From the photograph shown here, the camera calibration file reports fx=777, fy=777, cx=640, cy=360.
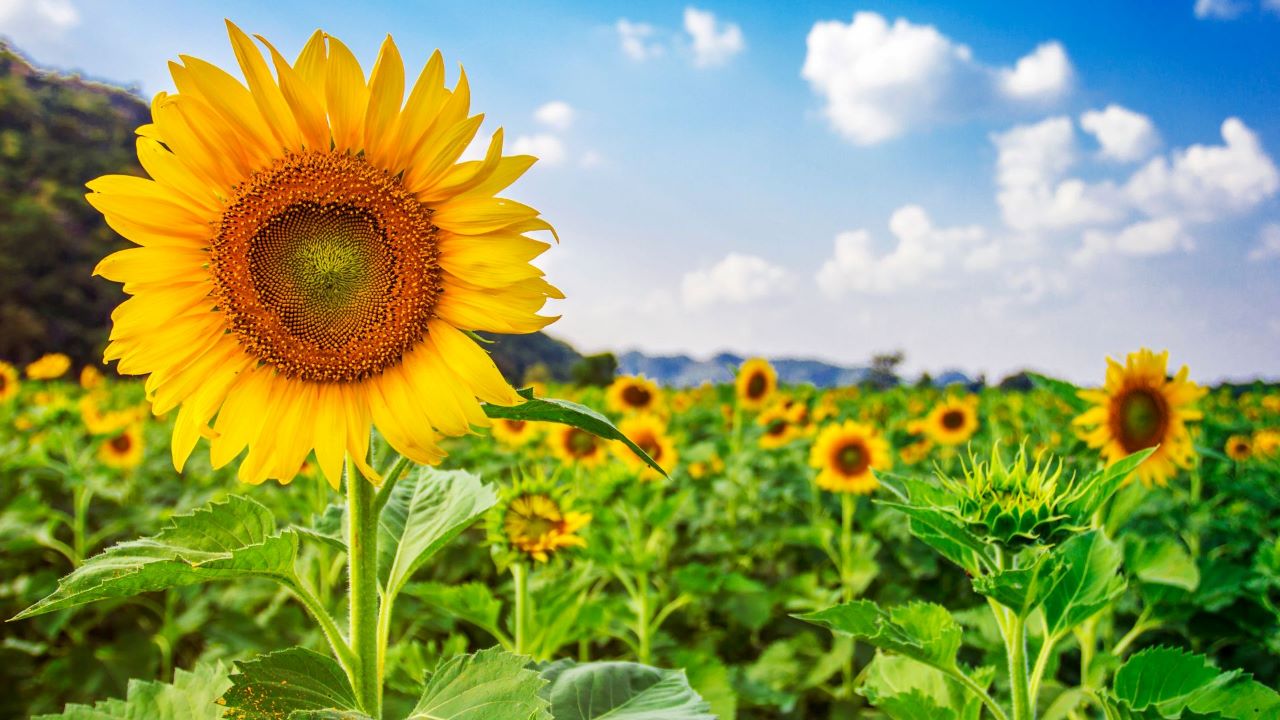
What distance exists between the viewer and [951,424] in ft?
21.2

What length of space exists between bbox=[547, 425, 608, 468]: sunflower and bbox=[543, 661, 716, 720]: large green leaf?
3188 mm

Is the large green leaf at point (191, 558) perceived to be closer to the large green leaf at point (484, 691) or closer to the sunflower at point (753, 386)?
the large green leaf at point (484, 691)

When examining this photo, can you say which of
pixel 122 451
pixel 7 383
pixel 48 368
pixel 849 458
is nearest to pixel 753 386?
pixel 849 458

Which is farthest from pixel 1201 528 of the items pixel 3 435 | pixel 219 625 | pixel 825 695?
pixel 3 435

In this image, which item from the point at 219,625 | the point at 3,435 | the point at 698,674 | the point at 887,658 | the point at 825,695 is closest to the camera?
the point at 887,658

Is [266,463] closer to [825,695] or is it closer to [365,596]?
[365,596]

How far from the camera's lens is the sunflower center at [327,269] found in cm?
114

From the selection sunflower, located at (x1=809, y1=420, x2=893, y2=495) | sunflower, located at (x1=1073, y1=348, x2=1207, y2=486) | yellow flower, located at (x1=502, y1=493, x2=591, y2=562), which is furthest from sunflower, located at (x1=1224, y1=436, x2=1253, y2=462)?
yellow flower, located at (x1=502, y1=493, x2=591, y2=562)

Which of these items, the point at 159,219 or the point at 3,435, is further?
the point at 3,435

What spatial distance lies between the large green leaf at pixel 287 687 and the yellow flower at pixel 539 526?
134 cm

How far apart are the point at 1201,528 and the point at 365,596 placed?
4066 millimetres

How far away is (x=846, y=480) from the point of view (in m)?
A: 4.63

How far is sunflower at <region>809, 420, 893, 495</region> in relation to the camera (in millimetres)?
4605

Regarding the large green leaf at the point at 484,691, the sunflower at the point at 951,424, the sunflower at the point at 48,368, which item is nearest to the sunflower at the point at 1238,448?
the sunflower at the point at 951,424
